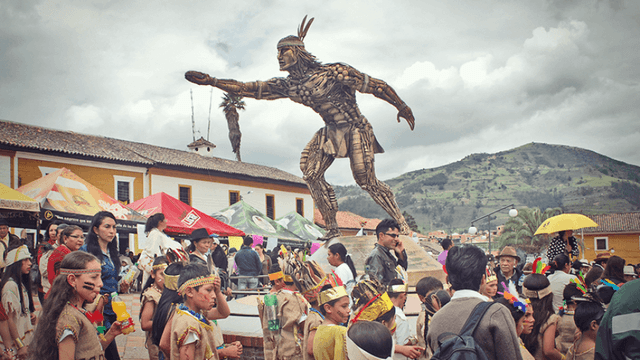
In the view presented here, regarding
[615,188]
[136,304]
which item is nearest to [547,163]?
[615,188]

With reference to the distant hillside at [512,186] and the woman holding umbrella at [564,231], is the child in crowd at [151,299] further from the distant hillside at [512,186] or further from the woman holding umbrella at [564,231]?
the distant hillside at [512,186]

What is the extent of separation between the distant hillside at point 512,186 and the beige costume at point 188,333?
290ft

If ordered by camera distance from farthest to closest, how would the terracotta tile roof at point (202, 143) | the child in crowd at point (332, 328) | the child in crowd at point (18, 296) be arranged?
the terracotta tile roof at point (202, 143) < the child in crowd at point (18, 296) < the child in crowd at point (332, 328)

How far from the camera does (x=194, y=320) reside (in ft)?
9.90

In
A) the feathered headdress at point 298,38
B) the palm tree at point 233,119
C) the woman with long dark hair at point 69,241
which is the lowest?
the woman with long dark hair at point 69,241

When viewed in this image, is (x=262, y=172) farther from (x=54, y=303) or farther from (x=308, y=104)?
(x=54, y=303)

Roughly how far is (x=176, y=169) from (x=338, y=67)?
2579 centimetres

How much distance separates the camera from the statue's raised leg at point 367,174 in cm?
765

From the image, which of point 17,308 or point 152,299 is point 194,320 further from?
point 17,308

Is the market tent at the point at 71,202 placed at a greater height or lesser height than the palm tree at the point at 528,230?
greater

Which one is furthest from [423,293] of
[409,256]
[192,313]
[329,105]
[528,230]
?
[528,230]

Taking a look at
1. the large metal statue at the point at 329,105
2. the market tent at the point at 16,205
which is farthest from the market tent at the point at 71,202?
the large metal statue at the point at 329,105

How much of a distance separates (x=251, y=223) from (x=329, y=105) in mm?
8671

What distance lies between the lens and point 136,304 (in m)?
12.5
